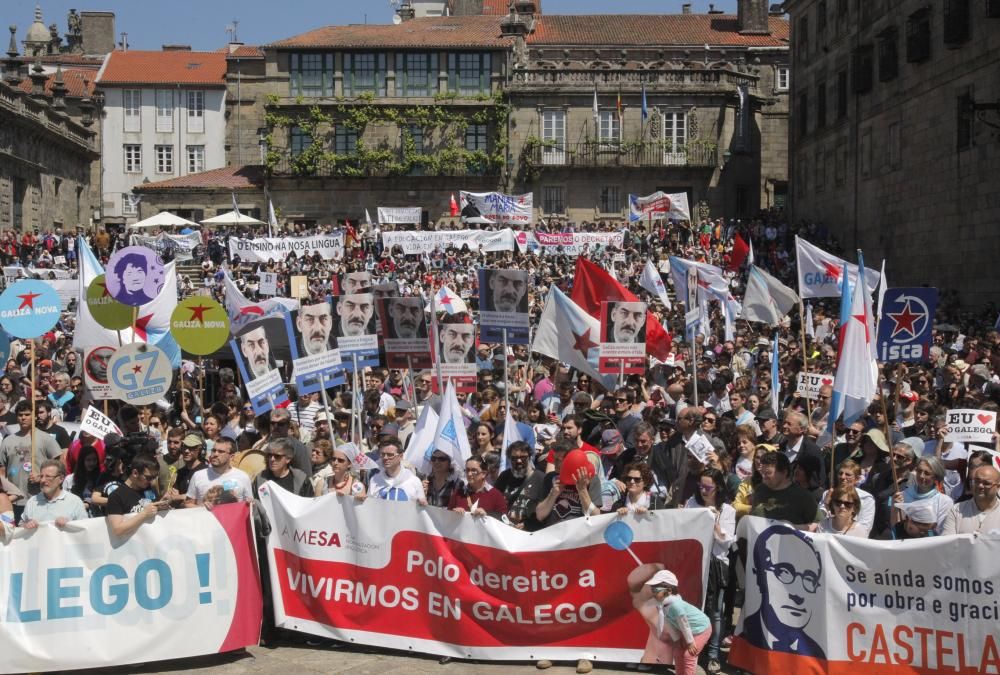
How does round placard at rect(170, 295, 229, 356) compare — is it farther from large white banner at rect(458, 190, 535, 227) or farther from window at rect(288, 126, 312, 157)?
window at rect(288, 126, 312, 157)

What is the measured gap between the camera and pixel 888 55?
3231 centimetres

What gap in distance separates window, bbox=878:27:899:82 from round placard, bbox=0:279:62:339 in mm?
25906

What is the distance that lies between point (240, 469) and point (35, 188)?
1725 inches

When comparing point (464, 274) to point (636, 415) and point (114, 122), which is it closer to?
point (636, 415)

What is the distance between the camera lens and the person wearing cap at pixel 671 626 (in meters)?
6.90

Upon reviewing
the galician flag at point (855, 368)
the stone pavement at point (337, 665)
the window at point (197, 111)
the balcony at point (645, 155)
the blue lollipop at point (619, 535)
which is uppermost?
the window at point (197, 111)

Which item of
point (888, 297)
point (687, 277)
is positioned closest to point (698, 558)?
point (888, 297)

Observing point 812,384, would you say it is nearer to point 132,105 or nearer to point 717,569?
point 717,569

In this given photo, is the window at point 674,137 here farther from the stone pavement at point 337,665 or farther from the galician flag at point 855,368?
the stone pavement at point 337,665

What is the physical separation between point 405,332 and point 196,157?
50172 millimetres

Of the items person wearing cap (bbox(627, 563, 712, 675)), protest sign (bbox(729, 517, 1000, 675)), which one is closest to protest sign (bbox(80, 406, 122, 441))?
person wearing cap (bbox(627, 563, 712, 675))

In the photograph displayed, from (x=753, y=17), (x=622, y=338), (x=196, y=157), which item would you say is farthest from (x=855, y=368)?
(x=196, y=157)

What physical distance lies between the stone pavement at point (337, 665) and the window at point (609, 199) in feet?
140

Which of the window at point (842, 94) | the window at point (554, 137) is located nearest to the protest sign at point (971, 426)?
the window at point (842, 94)
